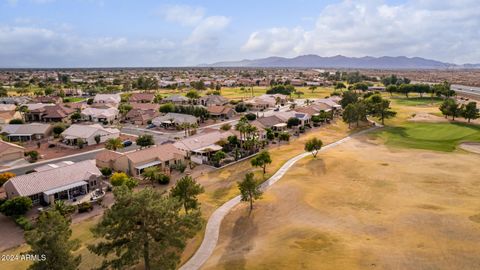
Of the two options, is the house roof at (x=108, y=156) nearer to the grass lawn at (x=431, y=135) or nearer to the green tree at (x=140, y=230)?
the green tree at (x=140, y=230)

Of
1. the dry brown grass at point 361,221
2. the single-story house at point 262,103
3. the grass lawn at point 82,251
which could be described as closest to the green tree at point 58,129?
the grass lawn at point 82,251

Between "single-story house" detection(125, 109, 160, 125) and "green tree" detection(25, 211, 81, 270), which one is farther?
"single-story house" detection(125, 109, 160, 125)

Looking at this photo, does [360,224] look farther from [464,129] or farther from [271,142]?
[464,129]

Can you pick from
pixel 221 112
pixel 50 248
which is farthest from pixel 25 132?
pixel 50 248

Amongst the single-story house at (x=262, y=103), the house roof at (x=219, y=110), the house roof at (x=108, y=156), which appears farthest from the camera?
the single-story house at (x=262, y=103)

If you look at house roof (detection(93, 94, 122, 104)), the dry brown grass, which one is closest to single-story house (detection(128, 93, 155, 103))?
house roof (detection(93, 94, 122, 104))

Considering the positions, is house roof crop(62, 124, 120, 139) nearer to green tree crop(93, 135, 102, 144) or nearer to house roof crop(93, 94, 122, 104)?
green tree crop(93, 135, 102, 144)
